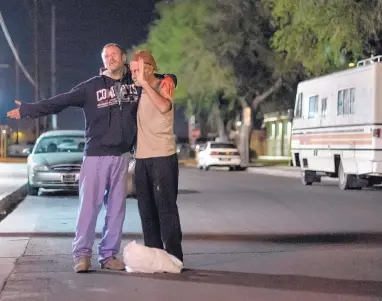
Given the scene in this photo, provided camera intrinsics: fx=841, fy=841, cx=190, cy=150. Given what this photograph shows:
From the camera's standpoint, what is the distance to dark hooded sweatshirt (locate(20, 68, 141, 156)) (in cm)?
830

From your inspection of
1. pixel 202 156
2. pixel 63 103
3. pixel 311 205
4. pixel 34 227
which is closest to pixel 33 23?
pixel 202 156

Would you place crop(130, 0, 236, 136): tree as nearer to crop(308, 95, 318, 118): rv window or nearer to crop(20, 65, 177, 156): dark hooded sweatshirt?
crop(308, 95, 318, 118): rv window

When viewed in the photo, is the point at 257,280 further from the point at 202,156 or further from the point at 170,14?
the point at 170,14

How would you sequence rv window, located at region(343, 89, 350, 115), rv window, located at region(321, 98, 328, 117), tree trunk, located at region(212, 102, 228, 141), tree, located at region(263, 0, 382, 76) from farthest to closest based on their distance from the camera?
1. tree trunk, located at region(212, 102, 228, 141)
2. tree, located at region(263, 0, 382, 76)
3. rv window, located at region(321, 98, 328, 117)
4. rv window, located at region(343, 89, 350, 115)

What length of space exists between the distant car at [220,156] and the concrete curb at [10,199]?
61.0ft

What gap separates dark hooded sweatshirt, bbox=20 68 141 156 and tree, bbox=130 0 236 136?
3430cm

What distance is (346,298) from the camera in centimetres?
726

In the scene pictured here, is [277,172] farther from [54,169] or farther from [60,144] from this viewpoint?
[54,169]

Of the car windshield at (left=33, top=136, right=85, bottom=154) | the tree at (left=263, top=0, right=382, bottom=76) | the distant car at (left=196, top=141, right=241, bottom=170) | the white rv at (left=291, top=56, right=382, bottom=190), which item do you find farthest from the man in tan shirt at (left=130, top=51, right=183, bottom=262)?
the distant car at (left=196, top=141, right=241, bottom=170)

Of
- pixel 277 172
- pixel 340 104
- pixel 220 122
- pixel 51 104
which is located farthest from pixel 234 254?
pixel 220 122

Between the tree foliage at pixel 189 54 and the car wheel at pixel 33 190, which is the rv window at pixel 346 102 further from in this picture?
the tree foliage at pixel 189 54

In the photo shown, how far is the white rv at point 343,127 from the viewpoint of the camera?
19.7 meters

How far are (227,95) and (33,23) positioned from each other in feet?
37.8

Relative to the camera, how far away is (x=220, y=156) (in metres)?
39.0
